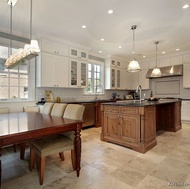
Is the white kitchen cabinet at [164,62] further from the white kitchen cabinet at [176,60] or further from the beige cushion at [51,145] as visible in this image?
the beige cushion at [51,145]

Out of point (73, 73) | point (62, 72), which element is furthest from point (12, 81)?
point (73, 73)

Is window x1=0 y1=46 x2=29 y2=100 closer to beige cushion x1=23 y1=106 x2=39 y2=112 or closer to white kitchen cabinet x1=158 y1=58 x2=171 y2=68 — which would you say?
beige cushion x1=23 y1=106 x2=39 y2=112

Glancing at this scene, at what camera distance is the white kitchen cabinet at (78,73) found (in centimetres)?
460

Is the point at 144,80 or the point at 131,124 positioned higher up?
the point at 144,80

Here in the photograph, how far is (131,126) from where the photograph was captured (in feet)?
9.59

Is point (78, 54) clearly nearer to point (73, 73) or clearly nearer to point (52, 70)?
point (73, 73)

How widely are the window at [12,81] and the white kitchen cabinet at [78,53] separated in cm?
146

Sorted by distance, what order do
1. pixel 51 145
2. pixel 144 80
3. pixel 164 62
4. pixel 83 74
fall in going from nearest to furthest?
pixel 51 145 < pixel 83 74 < pixel 164 62 < pixel 144 80

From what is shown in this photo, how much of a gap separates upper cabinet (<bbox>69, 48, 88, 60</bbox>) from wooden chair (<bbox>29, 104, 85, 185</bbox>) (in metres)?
2.72

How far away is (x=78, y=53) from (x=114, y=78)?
7.09 feet

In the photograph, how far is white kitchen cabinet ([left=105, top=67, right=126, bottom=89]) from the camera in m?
6.04

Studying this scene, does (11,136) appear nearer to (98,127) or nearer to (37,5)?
(37,5)

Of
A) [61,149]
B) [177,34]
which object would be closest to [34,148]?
[61,149]

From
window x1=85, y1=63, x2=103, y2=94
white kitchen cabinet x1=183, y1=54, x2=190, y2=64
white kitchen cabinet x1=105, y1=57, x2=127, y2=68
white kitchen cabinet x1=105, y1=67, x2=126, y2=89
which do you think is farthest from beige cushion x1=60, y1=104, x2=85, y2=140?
white kitchen cabinet x1=183, y1=54, x2=190, y2=64
